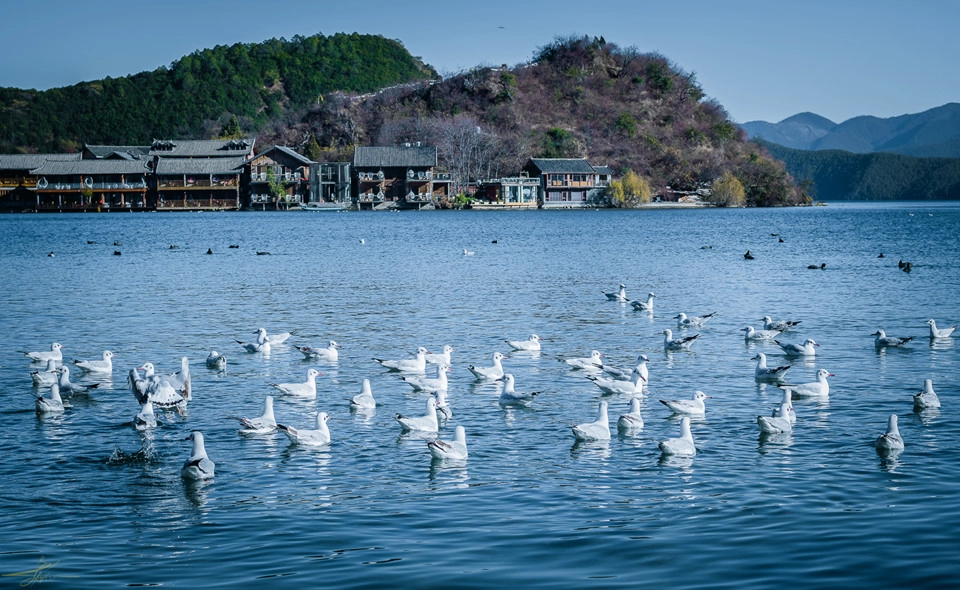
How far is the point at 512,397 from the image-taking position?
56.6ft

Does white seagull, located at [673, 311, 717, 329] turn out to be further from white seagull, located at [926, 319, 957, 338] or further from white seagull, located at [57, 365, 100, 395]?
white seagull, located at [57, 365, 100, 395]

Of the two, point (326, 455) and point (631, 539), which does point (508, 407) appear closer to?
point (326, 455)

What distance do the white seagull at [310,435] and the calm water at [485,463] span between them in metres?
0.29

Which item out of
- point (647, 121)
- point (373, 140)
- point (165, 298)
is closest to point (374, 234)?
point (165, 298)

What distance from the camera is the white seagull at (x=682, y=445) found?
44.9 feet

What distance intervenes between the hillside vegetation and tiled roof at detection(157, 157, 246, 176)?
2145 centimetres

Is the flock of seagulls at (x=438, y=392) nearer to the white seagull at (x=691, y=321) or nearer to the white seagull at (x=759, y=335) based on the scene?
the white seagull at (x=759, y=335)

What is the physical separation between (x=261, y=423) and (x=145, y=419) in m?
1.90

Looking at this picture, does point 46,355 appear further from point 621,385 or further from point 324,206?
point 324,206

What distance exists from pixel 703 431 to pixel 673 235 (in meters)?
61.0

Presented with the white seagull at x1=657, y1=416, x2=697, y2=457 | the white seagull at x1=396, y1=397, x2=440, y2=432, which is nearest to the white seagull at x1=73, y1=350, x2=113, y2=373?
the white seagull at x1=396, y1=397, x2=440, y2=432

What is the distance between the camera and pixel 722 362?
21.8 m

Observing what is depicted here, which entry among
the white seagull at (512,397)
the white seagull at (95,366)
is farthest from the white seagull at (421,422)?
the white seagull at (95,366)

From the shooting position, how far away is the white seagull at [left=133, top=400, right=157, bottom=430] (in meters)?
15.4
